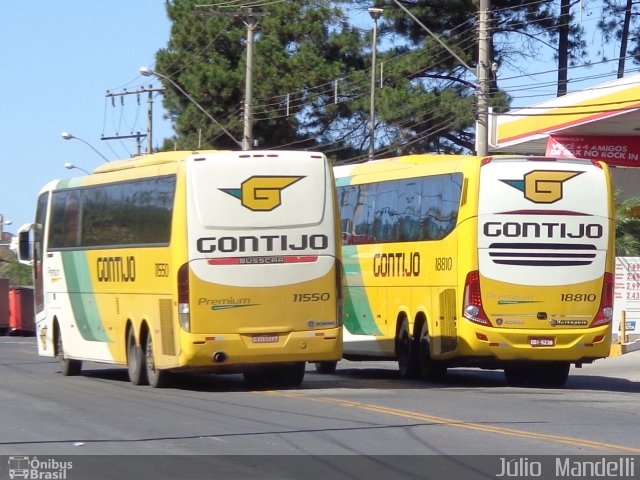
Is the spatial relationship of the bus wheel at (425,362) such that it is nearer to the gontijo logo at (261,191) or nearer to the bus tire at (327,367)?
the bus tire at (327,367)

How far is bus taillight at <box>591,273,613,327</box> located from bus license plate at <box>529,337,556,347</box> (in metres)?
0.69

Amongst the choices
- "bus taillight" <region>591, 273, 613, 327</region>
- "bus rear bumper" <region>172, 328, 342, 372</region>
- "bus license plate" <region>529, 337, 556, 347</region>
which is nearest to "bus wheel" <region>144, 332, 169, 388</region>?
"bus rear bumper" <region>172, 328, 342, 372</region>

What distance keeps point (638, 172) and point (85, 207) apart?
21.5m

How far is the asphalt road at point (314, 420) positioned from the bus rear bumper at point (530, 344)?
55cm

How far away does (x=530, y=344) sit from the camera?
63.8ft

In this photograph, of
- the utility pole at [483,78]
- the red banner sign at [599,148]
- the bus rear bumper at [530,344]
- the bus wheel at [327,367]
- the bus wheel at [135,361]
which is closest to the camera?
the bus rear bumper at [530,344]

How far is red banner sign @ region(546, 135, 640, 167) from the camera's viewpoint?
121 ft

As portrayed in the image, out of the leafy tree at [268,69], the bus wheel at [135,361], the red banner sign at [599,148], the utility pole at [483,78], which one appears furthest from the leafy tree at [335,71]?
the bus wheel at [135,361]

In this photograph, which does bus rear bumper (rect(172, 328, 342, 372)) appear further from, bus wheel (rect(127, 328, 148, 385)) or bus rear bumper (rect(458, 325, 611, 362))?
bus rear bumper (rect(458, 325, 611, 362))

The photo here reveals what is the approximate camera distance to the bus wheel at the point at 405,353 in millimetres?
21562

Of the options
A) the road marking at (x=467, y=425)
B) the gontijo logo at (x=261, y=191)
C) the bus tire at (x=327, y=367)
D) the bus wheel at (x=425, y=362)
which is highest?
the gontijo logo at (x=261, y=191)

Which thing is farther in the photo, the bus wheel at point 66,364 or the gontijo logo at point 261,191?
the bus wheel at point 66,364

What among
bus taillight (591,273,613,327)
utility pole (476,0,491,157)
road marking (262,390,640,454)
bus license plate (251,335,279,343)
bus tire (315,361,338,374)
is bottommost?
bus tire (315,361,338,374)
